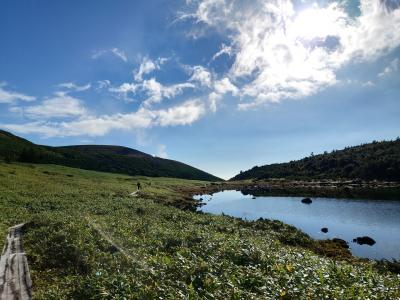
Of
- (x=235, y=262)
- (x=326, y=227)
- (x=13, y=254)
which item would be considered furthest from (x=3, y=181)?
(x=235, y=262)

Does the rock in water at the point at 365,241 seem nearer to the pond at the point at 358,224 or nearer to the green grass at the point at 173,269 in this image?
the pond at the point at 358,224

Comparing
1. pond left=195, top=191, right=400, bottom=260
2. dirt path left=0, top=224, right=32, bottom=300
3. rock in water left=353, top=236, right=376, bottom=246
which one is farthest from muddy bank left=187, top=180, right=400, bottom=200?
dirt path left=0, top=224, right=32, bottom=300

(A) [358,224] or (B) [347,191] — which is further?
(B) [347,191]

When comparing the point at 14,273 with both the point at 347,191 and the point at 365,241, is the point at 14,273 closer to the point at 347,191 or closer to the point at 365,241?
the point at 365,241

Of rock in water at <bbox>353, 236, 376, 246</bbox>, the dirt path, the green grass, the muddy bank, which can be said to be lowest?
the dirt path

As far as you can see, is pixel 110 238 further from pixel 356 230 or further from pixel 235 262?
pixel 356 230

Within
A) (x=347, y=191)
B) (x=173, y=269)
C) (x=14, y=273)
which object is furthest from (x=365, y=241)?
(x=347, y=191)

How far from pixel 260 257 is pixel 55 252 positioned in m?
16.5

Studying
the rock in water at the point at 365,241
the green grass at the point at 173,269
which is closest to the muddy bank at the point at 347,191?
the rock in water at the point at 365,241

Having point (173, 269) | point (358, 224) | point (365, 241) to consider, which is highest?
point (358, 224)

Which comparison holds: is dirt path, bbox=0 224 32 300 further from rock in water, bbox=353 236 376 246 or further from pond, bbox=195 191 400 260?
rock in water, bbox=353 236 376 246

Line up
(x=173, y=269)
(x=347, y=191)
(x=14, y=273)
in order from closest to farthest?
(x=173, y=269) → (x=14, y=273) → (x=347, y=191)

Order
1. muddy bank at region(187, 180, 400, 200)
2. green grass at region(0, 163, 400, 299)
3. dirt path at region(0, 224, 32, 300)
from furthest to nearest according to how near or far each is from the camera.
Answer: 1. muddy bank at region(187, 180, 400, 200)
2. dirt path at region(0, 224, 32, 300)
3. green grass at region(0, 163, 400, 299)

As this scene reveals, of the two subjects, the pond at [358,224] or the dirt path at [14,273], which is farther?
the pond at [358,224]
